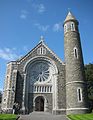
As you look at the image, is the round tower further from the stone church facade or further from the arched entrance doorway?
the arched entrance doorway

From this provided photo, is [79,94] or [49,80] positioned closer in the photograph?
[79,94]

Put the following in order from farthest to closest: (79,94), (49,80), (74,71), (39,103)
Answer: (49,80) → (39,103) → (74,71) → (79,94)

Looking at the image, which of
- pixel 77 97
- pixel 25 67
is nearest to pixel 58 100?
pixel 77 97

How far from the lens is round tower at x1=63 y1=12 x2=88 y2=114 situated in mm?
25333

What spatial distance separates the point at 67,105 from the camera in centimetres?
2639

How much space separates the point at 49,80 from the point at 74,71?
5015 millimetres

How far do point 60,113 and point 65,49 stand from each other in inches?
445

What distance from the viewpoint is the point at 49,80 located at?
29.8 meters

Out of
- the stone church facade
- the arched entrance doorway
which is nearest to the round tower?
the stone church facade

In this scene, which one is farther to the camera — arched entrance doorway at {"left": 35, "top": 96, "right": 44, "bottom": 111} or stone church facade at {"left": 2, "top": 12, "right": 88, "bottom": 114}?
arched entrance doorway at {"left": 35, "top": 96, "right": 44, "bottom": 111}

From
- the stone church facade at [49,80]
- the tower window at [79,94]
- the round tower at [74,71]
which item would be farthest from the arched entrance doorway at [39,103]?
the tower window at [79,94]

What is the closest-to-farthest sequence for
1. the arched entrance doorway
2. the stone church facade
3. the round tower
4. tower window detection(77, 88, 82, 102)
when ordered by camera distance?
the round tower < tower window detection(77, 88, 82, 102) < the stone church facade < the arched entrance doorway

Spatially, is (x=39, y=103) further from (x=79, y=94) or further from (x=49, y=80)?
(x=79, y=94)

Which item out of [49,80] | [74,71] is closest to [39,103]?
[49,80]
